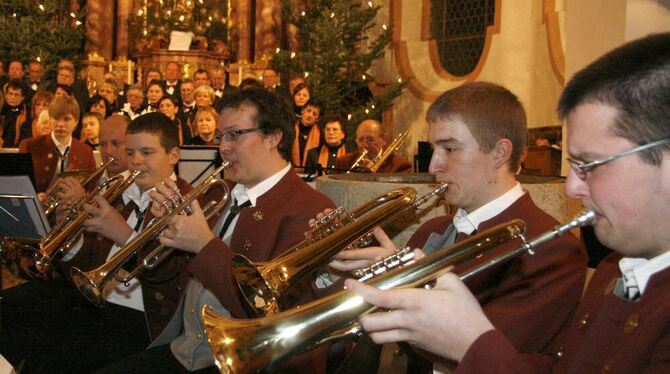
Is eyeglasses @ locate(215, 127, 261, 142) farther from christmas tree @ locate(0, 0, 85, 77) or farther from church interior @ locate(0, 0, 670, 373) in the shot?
christmas tree @ locate(0, 0, 85, 77)

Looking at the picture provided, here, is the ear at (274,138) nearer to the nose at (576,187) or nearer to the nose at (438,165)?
the nose at (438,165)

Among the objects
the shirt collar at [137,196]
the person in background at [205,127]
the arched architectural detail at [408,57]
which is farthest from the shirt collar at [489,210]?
the arched architectural detail at [408,57]

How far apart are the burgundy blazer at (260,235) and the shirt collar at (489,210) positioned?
→ 85 cm

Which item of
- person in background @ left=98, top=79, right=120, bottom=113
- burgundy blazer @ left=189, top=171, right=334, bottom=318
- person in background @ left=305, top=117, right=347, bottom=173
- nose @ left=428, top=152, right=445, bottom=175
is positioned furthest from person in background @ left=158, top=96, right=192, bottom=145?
nose @ left=428, top=152, right=445, bottom=175

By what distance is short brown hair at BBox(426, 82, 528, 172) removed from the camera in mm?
2699

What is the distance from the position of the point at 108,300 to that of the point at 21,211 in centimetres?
69

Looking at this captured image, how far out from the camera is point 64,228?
445 cm

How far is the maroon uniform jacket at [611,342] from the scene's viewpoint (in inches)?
61.5

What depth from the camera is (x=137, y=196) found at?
15.6 ft

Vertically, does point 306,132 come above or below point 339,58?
below

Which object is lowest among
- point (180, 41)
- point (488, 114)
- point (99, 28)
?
point (488, 114)

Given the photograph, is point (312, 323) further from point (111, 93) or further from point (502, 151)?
point (111, 93)

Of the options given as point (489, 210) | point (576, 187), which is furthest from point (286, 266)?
point (576, 187)

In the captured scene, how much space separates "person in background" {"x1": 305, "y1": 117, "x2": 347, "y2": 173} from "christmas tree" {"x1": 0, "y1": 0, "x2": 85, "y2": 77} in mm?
7229
